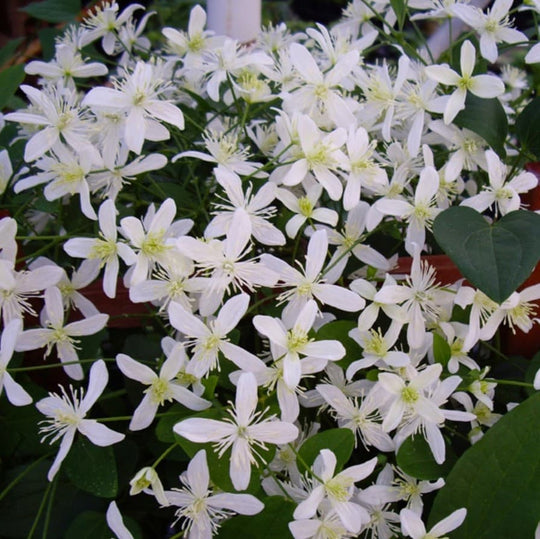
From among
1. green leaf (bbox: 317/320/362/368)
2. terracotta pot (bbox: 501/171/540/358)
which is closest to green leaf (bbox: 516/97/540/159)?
terracotta pot (bbox: 501/171/540/358)

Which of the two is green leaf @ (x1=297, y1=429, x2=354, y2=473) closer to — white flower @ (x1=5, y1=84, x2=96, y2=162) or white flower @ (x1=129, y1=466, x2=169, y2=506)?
white flower @ (x1=129, y1=466, x2=169, y2=506)

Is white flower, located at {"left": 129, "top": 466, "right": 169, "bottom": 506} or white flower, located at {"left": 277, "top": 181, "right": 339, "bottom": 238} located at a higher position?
white flower, located at {"left": 277, "top": 181, "right": 339, "bottom": 238}

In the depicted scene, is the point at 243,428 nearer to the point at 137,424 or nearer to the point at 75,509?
the point at 137,424

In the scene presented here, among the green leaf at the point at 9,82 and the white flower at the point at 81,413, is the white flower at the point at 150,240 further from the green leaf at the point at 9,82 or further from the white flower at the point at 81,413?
the green leaf at the point at 9,82

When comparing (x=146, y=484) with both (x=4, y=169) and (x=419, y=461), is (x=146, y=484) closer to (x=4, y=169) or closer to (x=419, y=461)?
(x=419, y=461)

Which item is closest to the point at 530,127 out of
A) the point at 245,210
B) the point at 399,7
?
the point at 399,7

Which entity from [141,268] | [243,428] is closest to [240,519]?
[243,428]
